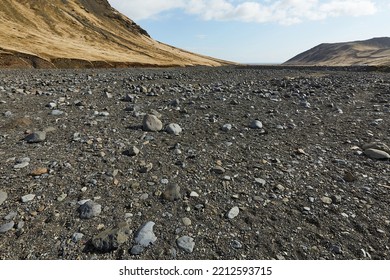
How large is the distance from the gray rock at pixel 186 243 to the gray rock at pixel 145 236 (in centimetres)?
32

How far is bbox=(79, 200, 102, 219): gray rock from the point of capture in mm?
3850

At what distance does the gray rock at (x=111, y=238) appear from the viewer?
3351 mm

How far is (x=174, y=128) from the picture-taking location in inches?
279

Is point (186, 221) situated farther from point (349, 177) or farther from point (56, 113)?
point (56, 113)

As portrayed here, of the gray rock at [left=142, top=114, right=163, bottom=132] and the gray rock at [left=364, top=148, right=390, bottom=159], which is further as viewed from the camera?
the gray rock at [left=142, top=114, right=163, bottom=132]

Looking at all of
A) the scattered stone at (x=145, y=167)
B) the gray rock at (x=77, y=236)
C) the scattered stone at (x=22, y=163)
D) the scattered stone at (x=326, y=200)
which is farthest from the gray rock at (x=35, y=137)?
the scattered stone at (x=326, y=200)

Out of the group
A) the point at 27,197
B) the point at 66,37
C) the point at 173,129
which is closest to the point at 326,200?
the point at 173,129

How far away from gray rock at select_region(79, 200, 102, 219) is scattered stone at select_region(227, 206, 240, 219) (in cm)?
186

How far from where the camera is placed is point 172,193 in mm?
4410

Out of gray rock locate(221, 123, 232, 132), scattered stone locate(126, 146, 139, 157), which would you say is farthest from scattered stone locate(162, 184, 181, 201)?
gray rock locate(221, 123, 232, 132)

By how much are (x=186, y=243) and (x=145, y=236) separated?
0.53 m

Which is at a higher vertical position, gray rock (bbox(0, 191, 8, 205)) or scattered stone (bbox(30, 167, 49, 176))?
scattered stone (bbox(30, 167, 49, 176))

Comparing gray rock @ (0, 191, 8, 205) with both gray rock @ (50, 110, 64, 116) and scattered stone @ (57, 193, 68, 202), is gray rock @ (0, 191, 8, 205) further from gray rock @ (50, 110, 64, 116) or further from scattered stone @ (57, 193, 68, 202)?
gray rock @ (50, 110, 64, 116)

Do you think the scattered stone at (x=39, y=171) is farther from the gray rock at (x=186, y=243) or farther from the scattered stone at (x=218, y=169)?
the scattered stone at (x=218, y=169)
